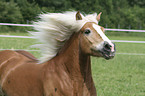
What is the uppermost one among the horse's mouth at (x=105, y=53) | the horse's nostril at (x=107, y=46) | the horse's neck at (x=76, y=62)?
the horse's nostril at (x=107, y=46)

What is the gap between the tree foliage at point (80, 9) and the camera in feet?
107

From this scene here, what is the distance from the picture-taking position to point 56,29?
3025mm

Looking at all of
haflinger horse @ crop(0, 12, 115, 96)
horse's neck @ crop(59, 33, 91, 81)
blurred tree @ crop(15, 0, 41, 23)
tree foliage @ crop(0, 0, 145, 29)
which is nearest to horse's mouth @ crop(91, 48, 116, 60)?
haflinger horse @ crop(0, 12, 115, 96)

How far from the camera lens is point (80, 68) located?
2.79 m

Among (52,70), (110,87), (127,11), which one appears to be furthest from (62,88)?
(127,11)

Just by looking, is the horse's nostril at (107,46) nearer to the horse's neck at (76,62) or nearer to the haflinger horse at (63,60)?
the haflinger horse at (63,60)

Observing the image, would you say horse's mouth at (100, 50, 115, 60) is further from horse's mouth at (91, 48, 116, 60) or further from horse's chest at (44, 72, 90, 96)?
horse's chest at (44, 72, 90, 96)

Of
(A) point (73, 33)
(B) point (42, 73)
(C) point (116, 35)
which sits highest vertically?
(A) point (73, 33)

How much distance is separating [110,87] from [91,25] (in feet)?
11.0

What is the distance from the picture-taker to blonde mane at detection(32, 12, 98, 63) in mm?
2872

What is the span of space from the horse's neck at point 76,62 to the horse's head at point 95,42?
3.8 inches

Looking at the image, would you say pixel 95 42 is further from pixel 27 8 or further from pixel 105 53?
pixel 27 8

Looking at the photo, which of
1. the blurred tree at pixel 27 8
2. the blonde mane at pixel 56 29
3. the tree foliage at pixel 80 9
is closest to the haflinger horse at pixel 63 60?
the blonde mane at pixel 56 29

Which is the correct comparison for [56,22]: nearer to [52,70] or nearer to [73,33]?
[73,33]
